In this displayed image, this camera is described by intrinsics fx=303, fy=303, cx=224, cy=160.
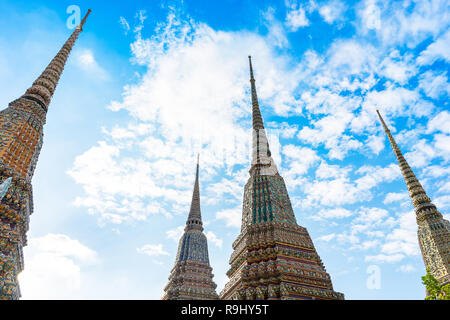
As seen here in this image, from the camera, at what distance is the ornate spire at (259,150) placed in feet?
80.4

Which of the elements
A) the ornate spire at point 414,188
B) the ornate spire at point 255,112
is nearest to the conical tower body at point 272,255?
the ornate spire at point 255,112

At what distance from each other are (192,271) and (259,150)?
19.4 m

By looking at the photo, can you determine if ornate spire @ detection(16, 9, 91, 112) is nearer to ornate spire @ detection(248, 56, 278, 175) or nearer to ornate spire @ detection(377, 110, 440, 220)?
ornate spire @ detection(248, 56, 278, 175)

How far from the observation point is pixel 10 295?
1159 cm

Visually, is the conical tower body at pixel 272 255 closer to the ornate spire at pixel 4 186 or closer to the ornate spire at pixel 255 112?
the ornate spire at pixel 255 112

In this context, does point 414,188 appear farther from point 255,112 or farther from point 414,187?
point 255,112

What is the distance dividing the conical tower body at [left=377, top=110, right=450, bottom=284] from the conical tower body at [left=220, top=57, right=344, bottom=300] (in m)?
22.0

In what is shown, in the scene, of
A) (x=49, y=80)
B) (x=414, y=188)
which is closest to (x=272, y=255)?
(x=49, y=80)

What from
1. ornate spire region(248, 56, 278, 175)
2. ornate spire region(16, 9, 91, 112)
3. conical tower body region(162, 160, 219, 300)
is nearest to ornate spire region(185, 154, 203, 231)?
conical tower body region(162, 160, 219, 300)

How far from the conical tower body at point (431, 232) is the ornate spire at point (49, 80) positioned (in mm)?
39277
